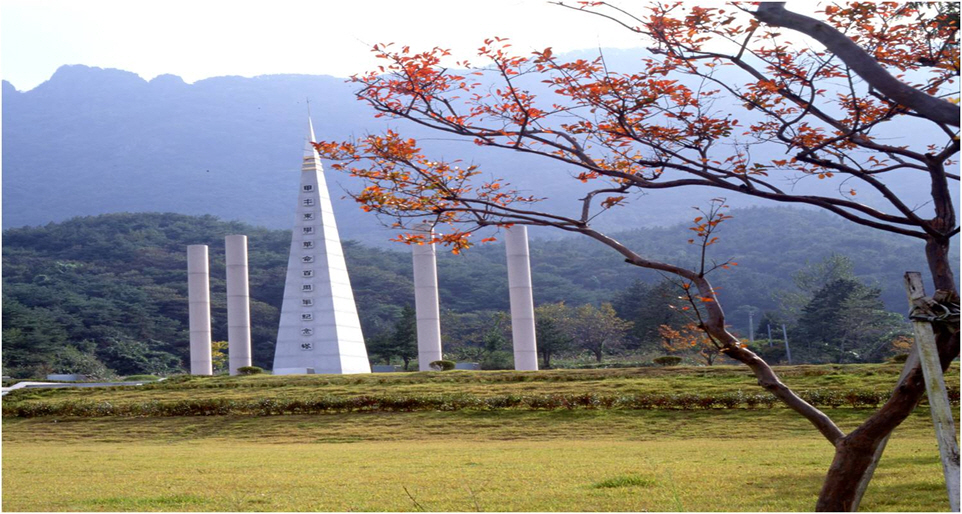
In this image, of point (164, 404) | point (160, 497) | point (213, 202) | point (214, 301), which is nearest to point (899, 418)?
point (160, 497)

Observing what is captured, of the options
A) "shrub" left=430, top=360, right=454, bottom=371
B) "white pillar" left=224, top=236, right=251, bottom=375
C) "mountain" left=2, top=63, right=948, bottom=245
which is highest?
"mountain" left=2, top=63, right=948, bottom=245

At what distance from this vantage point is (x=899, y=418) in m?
4.31

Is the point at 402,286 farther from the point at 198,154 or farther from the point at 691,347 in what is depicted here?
the point at 198,154

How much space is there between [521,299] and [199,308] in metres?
9.78

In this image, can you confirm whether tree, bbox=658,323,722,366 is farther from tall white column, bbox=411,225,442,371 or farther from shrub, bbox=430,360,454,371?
tall white column, bbox=411,225,442,371

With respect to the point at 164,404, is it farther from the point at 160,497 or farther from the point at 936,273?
the point at 936,273

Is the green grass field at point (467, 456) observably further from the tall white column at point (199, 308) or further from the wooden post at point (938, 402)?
the tall white column at point (199, 308)

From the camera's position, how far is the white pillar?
27.5 metres

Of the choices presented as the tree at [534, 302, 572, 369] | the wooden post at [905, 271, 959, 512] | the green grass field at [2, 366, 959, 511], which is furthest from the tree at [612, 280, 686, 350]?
the wooden post at [905, 271, 959, 512]

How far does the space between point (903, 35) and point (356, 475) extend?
5.86 metres

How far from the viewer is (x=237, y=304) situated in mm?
27625

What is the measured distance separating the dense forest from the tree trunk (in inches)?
1101

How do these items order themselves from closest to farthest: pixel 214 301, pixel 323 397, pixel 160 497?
pixel 160 497
pixel 323 397
pixel 214 301

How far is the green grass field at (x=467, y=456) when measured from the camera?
22.5 ft
